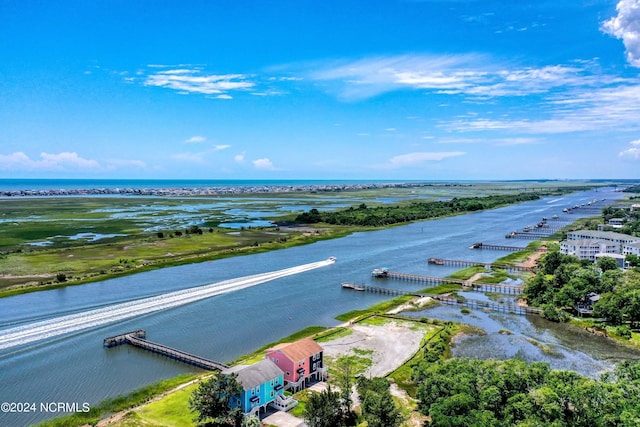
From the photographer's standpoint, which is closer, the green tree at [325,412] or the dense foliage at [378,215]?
the green tree at [325,412]

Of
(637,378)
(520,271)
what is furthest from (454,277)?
(637,378)

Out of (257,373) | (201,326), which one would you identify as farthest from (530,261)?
(257,373)

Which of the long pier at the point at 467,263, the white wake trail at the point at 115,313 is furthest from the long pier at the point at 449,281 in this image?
the white wake trail at the point at 115,313

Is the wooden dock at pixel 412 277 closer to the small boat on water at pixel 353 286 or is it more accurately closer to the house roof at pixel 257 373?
the small boat on water at pixel 353 286

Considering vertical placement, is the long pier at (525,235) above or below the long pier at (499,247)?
above

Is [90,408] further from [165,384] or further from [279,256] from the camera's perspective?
[279,256]

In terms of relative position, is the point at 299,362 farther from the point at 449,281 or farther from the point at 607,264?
the point at 607,264

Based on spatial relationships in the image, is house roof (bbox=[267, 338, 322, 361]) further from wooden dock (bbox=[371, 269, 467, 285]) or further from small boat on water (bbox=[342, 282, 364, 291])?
wooden dock (bbox=[371, 269, 467, 285])
